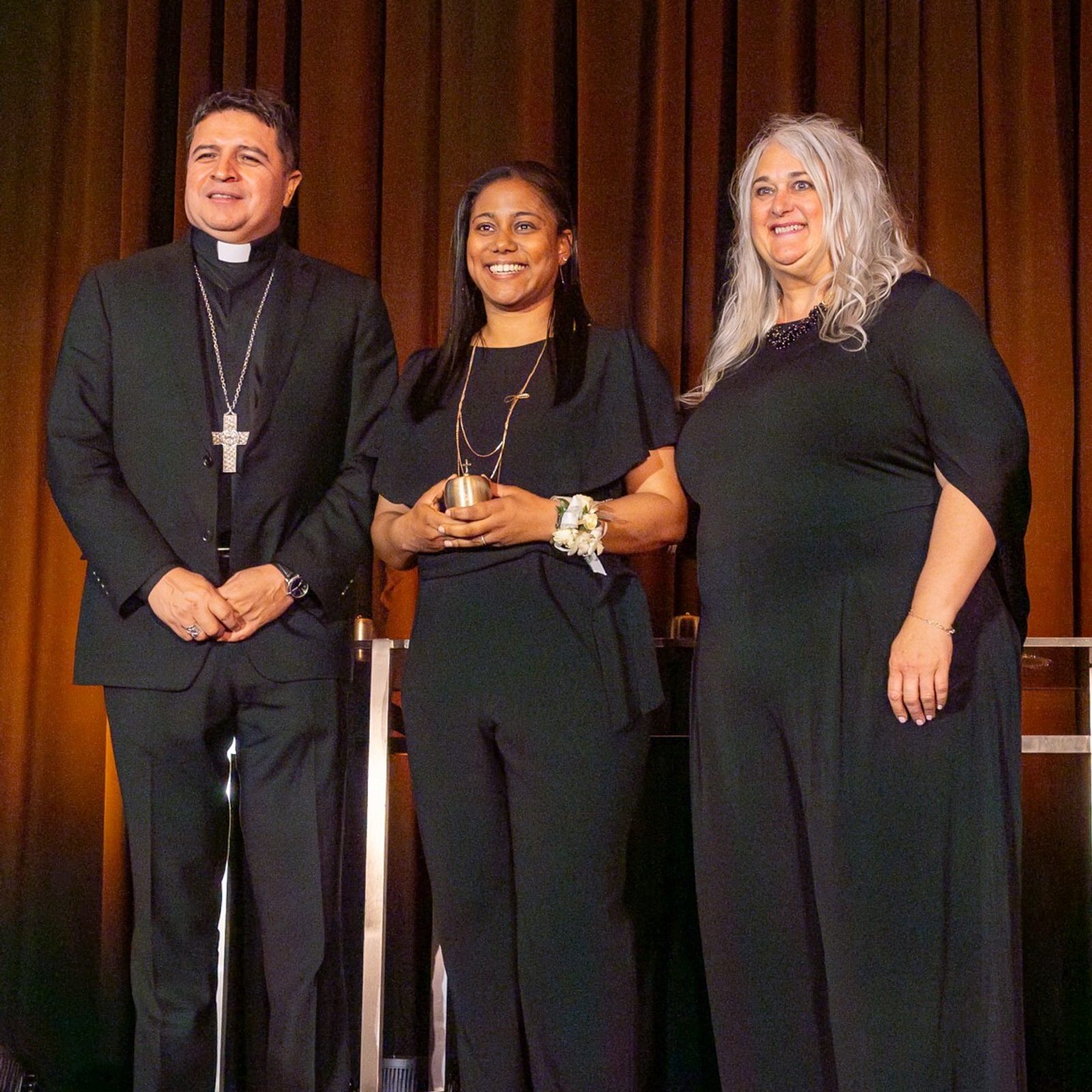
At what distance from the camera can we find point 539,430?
2.23 metres

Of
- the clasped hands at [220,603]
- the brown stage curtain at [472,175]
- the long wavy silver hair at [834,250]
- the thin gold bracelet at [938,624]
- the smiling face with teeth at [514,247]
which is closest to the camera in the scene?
the thin gold bracelet at [938,624]

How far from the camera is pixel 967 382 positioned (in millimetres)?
1906

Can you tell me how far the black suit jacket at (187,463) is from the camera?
7.35 feet

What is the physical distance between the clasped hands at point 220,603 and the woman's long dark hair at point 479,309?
0.37 metres

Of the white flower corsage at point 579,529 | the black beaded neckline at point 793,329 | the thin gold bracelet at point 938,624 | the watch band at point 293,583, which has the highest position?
the black beaded neckline at point 793,329

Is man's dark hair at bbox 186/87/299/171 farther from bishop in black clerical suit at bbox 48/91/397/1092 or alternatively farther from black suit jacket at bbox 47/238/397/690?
black suit jacket at bbox 47/238/397/690

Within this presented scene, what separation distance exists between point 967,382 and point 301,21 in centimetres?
223

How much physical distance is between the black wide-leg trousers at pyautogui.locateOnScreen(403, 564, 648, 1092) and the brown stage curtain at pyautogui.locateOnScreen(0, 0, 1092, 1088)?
121 centimetres

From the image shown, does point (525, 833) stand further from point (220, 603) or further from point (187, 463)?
point (187, 463)

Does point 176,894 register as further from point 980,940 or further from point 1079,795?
point 1079,795

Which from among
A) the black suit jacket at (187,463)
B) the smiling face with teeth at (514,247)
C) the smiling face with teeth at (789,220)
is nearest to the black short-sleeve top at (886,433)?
the smiling face with teeth at (789,220)

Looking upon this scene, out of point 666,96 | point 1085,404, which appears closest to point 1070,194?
point 1085,404

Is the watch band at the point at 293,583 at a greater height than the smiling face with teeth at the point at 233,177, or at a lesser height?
lesser

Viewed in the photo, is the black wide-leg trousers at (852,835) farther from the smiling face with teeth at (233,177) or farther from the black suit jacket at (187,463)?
the smiling face with teeth at (233,177)
